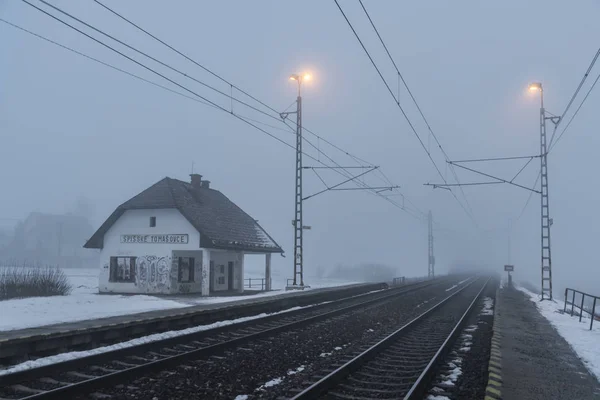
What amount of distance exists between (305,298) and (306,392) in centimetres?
1716

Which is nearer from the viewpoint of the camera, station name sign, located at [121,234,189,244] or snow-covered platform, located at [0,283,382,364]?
snow-covered platform, located at [0,283,382,364]

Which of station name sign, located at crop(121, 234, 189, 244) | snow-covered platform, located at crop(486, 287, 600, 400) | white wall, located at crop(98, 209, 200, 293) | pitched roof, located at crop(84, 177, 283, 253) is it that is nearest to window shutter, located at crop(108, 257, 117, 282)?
white wall, located at crop(98, 209, 200, 293)

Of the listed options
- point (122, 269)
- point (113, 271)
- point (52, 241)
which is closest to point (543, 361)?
point (122, 269)

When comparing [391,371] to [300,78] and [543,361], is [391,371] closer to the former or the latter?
[543,361]

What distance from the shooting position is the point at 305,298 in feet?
81.3

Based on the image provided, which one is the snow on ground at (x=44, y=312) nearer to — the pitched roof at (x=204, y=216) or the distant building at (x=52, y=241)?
the pitched roof at (x=204, y=216)

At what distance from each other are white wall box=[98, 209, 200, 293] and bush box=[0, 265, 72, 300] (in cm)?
490

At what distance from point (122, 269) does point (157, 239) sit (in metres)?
3.09

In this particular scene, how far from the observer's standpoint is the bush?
2553 cm

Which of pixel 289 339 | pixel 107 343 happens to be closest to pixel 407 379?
pixel 289 339

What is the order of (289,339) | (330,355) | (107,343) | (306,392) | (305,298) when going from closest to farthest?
(306,392)
(330,355)
(107,343)
(289,339)
(305,298)

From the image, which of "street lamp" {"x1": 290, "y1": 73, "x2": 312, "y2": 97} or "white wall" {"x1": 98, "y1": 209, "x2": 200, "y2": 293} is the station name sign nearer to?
"white wall" {"x1": 98, "y1": 209, "x2": 200, "y2": 293}

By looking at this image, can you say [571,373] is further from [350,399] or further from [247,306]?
[247,306]

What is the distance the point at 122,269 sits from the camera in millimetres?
33562
